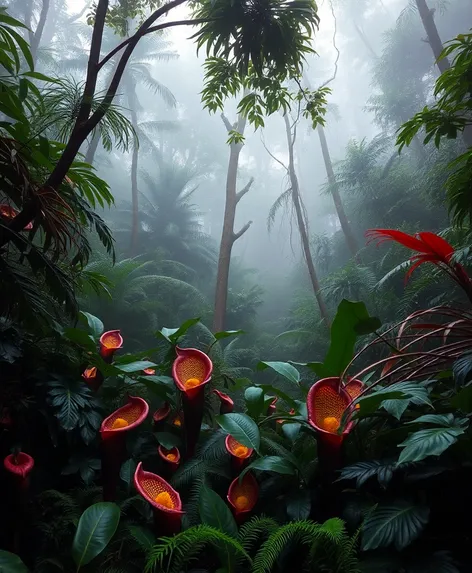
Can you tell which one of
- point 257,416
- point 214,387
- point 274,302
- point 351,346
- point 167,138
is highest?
point 167,138

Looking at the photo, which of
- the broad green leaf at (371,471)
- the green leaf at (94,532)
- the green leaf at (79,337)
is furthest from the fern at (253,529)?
the green leaf at (79,337)

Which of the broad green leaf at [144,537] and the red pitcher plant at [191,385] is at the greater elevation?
the red pitcher plant at [191,385]

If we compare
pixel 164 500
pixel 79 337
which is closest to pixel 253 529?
pixel 164 500

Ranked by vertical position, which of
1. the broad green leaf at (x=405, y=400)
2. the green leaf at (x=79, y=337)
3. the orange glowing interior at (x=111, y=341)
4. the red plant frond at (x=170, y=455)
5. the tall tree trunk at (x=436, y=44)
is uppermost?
the tall tree trunk at (x=436, y=44)

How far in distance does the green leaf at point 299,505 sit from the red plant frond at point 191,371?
18.8 inches

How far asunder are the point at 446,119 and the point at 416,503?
1462mm

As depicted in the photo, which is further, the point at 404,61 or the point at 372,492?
the point at 404,61

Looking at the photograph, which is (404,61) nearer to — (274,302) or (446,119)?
(274,302)

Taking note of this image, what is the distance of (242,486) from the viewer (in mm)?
1236

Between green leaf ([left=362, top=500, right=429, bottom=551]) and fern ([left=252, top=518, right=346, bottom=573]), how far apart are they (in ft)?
0.22

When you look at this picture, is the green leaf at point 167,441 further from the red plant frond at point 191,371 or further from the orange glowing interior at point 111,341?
the orange glowing interior at point 111,341

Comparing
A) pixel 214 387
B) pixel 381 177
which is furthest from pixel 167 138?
pixel 214 387

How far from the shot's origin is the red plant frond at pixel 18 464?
1.16m

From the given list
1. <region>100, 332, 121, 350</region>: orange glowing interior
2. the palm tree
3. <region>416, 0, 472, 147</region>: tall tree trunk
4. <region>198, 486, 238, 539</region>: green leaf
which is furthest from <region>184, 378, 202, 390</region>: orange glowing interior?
the palm tree
